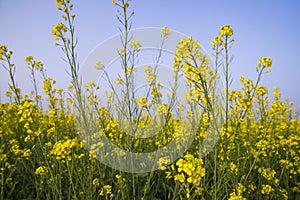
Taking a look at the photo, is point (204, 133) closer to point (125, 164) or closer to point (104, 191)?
point (125, 164)

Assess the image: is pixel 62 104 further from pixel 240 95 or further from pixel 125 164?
pixel 240 95

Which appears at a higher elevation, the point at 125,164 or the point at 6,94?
the point at 6,94

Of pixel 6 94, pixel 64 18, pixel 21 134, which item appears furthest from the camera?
pixel 6 94

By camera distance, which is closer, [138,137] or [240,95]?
[240,95]

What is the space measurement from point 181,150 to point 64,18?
2016mm

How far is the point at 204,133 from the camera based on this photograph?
3279 mm

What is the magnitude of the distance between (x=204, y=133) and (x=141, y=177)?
90 cm

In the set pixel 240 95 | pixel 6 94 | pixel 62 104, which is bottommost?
pixel 240 95

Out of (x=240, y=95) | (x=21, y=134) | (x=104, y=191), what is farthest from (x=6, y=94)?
(x=240, y=95)

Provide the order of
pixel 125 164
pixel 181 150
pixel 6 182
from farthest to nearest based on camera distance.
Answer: pixel 181 150
pixel 6 182
pixel 125 164

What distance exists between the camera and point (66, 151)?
2416mm

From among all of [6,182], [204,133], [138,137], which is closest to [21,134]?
[6,182]

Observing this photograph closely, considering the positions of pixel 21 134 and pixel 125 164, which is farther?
pixel 21 134

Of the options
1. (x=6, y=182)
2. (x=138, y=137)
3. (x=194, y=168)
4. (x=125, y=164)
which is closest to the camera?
(x=194, y=168)
